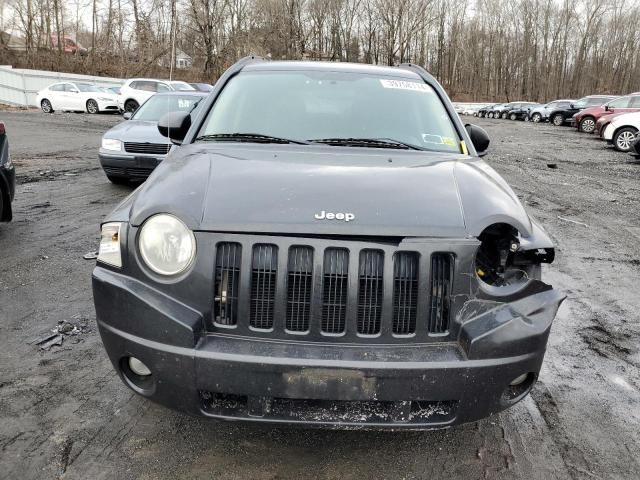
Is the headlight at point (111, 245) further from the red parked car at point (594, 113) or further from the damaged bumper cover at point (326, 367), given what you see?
the red parked car at point (594, 113)

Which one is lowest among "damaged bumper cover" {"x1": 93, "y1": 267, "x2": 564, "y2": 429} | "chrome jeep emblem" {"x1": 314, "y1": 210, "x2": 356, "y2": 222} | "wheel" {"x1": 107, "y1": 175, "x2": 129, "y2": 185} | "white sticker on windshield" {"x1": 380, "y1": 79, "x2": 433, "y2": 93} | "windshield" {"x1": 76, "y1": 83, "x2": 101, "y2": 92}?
"wheel" {"x1": 107, "y1": 175, "x2": 129, "y2": 185}

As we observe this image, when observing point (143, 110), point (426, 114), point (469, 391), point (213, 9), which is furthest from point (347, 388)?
point (213, 9)

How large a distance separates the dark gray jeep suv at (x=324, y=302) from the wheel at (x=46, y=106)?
28.0 meters

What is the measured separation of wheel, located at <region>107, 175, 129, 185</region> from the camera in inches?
353

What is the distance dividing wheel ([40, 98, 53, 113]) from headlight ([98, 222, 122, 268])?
91.6ft

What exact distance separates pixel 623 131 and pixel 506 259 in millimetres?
18338

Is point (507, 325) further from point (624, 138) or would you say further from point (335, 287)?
point (624, 138)

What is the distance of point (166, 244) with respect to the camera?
2.22 metres

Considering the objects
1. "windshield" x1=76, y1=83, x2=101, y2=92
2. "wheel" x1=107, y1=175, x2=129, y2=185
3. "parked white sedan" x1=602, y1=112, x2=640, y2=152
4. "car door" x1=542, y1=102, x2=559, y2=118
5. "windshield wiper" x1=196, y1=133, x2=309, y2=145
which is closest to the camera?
"windshield wiper" x1=196, y1=133, x2=309, y2=145

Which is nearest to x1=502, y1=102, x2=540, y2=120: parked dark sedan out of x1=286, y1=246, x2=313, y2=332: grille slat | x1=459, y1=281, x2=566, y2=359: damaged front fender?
x1=459, y1=281, x2=566, y2=359: damaged front fender

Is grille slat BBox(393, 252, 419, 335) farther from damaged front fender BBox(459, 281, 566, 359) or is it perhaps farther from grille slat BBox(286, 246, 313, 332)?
grille slat BBox(286, 246, 313, 332)

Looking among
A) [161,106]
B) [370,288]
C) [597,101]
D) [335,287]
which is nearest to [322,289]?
[335,287]

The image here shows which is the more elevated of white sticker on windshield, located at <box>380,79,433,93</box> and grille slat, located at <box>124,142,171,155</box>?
white sticker on windshield, located at <box>380,79,433,93</box>

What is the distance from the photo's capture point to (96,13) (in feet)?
163
